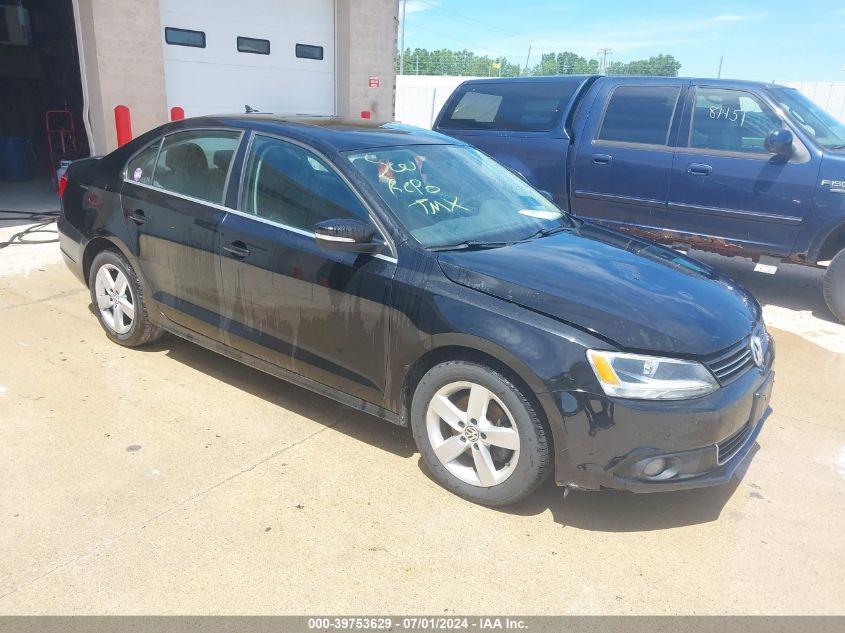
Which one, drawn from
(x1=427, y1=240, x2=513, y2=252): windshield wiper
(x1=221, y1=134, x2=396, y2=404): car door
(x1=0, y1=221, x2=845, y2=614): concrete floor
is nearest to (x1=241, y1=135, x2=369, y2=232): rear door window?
(x1=221, y1=134, x2=396, y2=404): car door

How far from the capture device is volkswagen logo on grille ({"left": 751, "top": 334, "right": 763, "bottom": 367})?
10.0 feet

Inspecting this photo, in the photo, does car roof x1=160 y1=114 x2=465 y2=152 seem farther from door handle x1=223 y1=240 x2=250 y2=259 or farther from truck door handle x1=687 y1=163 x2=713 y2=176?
truck door handle x1=687 y1=163 x2=713 y2=176

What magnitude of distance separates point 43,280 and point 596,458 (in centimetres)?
556

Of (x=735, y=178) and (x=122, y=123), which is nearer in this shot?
(x=735, y=178)

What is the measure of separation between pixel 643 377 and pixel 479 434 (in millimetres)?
752

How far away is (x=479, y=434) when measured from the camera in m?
2.95

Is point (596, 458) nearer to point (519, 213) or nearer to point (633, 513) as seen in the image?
point (633, 513)

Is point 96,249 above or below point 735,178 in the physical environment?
below

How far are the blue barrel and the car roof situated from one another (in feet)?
31.9

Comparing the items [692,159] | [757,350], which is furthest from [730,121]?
[757,350]

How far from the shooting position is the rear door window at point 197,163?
3855 millimetres

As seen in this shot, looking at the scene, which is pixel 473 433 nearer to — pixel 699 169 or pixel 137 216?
pixel 137 216

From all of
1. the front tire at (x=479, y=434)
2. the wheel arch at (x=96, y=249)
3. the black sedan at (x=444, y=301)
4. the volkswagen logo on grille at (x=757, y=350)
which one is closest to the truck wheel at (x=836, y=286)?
the black sedan at (x=444, y=301)

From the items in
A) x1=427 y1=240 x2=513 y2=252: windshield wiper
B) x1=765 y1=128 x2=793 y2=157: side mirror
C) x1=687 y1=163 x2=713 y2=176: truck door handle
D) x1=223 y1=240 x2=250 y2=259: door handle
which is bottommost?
x1=223 y1=240 x2=250 y2=259: door handle
